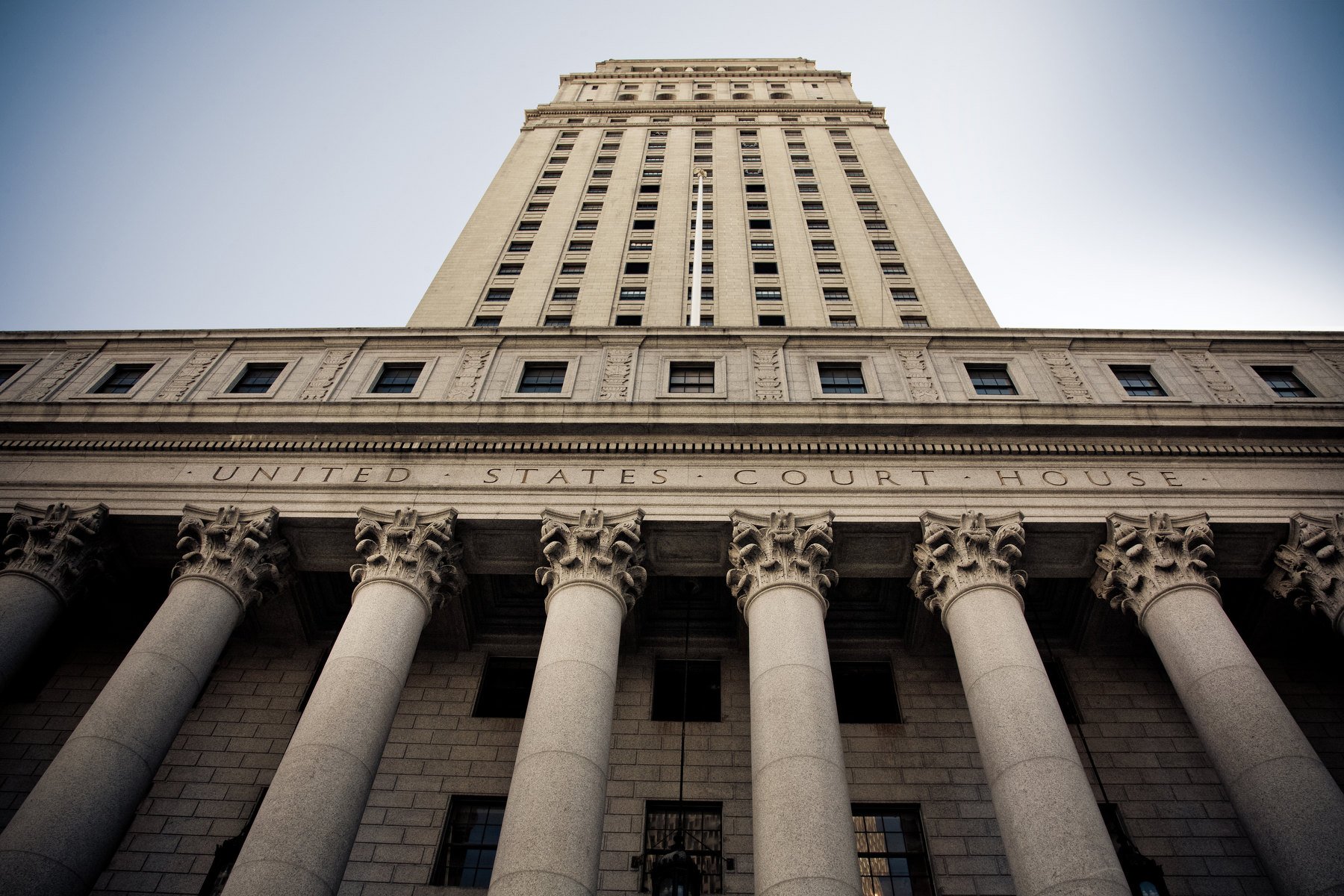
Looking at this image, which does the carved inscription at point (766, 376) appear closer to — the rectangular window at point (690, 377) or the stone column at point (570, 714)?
the rectangular window at point (690, 377)

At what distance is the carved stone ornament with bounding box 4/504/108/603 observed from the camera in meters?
19.0

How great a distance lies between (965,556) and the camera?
18.3m

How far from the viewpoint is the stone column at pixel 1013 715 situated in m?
13.0

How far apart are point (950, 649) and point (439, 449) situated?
13623 mm

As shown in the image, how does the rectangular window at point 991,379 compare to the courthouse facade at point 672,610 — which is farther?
the rectangular window at point 991,379

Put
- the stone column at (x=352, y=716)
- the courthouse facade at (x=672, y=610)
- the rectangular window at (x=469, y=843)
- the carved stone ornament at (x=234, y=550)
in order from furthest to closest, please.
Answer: the carved stone ornament at (x=234, y=550)
the rectangular window at (x=469, y=843)
the courthouse facade at (x=672, y=610)
the stone column at (x=352, y=716)

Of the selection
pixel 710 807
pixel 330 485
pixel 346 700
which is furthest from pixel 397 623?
pixel 710 807

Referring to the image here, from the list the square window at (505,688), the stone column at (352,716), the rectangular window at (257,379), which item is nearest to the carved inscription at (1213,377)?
the square window at (505,688)

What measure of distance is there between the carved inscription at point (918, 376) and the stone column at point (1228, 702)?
220 inches

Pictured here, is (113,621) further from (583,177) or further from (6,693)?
(583,177)

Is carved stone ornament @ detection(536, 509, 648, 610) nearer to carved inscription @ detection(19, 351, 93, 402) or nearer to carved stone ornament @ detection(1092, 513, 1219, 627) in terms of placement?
carved stone ornament @ detection(1092, 513, 1219, 627)

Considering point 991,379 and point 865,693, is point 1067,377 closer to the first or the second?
point 991,379

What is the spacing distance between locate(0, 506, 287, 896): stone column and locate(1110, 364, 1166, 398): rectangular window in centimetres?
2208

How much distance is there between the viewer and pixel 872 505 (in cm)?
1962
